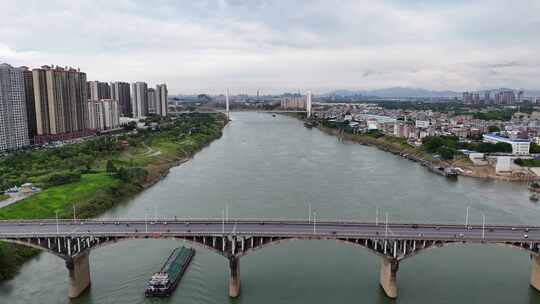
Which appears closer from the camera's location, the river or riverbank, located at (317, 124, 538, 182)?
the river

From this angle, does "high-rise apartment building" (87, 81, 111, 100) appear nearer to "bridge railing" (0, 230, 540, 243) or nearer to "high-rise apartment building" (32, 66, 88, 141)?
"high-rise apartment building" (32, 66, 88, 141)

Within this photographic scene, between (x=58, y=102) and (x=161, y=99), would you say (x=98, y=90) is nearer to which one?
(x=161, y=99)

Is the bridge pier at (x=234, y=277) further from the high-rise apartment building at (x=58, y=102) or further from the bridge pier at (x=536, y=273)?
the high-rise apartment building at (x=58, y=102)

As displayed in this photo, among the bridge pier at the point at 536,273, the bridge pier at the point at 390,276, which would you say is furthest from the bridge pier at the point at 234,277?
the bridge pier at the point at 536,273

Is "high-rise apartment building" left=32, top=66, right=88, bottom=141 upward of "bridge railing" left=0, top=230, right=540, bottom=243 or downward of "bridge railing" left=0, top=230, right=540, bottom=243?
upward

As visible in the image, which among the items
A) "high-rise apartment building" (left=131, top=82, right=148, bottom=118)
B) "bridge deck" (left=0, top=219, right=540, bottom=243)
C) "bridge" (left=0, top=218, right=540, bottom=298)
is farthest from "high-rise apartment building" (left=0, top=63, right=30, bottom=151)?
"high-rise apartment building" (left=131, top=82, right=148, bottom=118)

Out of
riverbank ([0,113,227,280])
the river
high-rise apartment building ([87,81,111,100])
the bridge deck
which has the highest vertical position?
high-rise apartment building ([87,81,111,100])

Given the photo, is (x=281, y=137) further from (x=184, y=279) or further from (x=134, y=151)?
(x=184, y=279)

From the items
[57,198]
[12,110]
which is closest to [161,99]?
[12,110]
